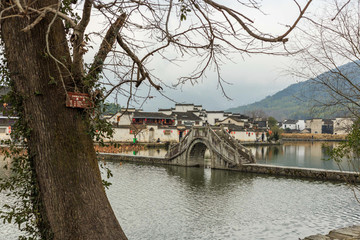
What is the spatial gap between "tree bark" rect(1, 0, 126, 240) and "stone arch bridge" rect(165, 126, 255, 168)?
19752 mm

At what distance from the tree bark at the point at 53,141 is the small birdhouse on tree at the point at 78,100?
8cm

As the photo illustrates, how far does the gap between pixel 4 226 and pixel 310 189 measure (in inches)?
516

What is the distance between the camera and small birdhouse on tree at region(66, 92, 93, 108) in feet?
11.8

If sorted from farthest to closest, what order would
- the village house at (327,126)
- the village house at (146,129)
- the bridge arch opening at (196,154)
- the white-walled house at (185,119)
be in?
the village house at (327,126), the white-walled house at (185,119), the village house at (146,129), the bridge arch opening at (196,154)

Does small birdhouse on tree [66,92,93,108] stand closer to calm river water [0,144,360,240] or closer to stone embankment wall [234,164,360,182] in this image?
calm river water [0,144,360,240]

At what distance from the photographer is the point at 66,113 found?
3641 millimetres

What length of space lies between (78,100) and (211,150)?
2092 centimetres

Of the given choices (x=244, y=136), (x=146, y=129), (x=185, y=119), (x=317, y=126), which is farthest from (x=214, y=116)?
(x=317, y=126)

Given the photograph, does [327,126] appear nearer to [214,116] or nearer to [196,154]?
[214,116]

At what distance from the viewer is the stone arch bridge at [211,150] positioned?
23.3m

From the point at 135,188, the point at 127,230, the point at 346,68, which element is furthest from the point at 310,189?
the point at 346,68

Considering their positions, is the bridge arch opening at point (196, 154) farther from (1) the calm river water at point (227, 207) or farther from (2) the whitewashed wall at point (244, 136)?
(2) the whitewashed wall at point (244, 136)

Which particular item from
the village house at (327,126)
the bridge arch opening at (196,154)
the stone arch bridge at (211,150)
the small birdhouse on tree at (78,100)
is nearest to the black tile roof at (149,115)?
the stone arch bridge at (211,150)

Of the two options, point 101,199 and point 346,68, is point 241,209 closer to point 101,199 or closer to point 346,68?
point 346,68
